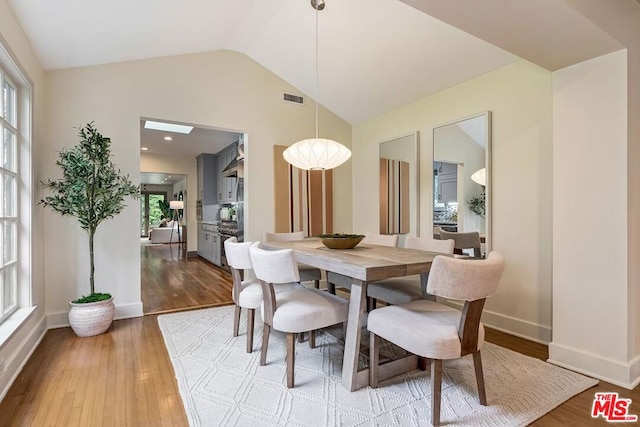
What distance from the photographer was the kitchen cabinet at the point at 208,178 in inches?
295

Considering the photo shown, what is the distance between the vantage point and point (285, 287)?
2.72 metres

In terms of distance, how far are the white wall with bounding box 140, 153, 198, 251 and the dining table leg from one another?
22.7 feet

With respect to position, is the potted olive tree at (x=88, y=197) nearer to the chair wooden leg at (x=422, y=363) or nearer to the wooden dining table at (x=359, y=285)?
→ the wooden dining table at (x=359, y=285)

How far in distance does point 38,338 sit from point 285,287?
2143 mm

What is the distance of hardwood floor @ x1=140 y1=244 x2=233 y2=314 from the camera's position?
12.8 feet

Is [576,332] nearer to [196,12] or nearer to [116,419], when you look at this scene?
[116,419]

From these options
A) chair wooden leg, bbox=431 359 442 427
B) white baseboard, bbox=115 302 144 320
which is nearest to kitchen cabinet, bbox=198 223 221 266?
white baseboard, bbox=115 302 144 320

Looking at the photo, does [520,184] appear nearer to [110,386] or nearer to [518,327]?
[518,327]

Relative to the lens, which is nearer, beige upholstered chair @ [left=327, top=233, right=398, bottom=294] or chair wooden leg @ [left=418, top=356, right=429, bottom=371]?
chair wooden leg @ [left=418, top=356, right=429, bottom=371]

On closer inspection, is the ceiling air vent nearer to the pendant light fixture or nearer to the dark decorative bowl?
the pendant light fixture

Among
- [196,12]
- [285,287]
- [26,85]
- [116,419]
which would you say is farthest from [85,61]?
[116,419]

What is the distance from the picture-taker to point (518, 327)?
115 inches

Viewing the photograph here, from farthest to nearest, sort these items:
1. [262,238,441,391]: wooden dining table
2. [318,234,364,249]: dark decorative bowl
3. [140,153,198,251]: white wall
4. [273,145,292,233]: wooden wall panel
A: [140,153,198,251]: white wall, [273,145,292,233]: wooden wall panel, [318,234,364,249]: dark decorative bowl, [262,238,441,391]: wooden dining table
